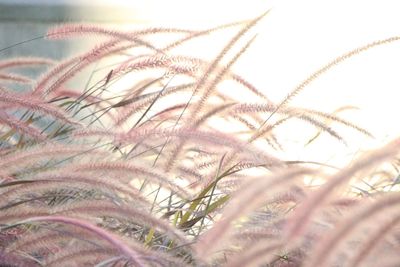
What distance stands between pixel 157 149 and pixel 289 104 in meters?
0.20

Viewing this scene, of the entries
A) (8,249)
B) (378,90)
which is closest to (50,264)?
(8,249)

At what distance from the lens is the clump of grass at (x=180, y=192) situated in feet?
2.53

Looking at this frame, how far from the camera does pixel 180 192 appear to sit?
100 cm

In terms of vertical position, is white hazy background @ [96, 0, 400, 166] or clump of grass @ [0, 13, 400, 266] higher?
white hazy background @ [96, 0, 400, 166]

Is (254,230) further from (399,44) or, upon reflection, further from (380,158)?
(399,44)

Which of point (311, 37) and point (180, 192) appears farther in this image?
point (311, 37)

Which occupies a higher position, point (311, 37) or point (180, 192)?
point (311, 37)

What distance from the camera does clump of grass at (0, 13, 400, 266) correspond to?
0.77 metres

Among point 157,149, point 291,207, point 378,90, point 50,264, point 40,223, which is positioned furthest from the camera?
point 378,90

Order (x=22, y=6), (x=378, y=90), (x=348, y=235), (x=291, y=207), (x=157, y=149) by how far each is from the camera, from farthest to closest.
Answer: (x=22, y=6)
(x=378, y=90)
(x=157, y=149)
(x=291, y=207)
(x=348, y=235)

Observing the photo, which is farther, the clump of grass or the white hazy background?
the white hazy background

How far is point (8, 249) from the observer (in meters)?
0.92

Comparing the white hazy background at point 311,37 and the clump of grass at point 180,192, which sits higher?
the white hazy background at point 311,37

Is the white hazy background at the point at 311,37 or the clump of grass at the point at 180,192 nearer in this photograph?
A: the clump of grass at the point at 180,192
